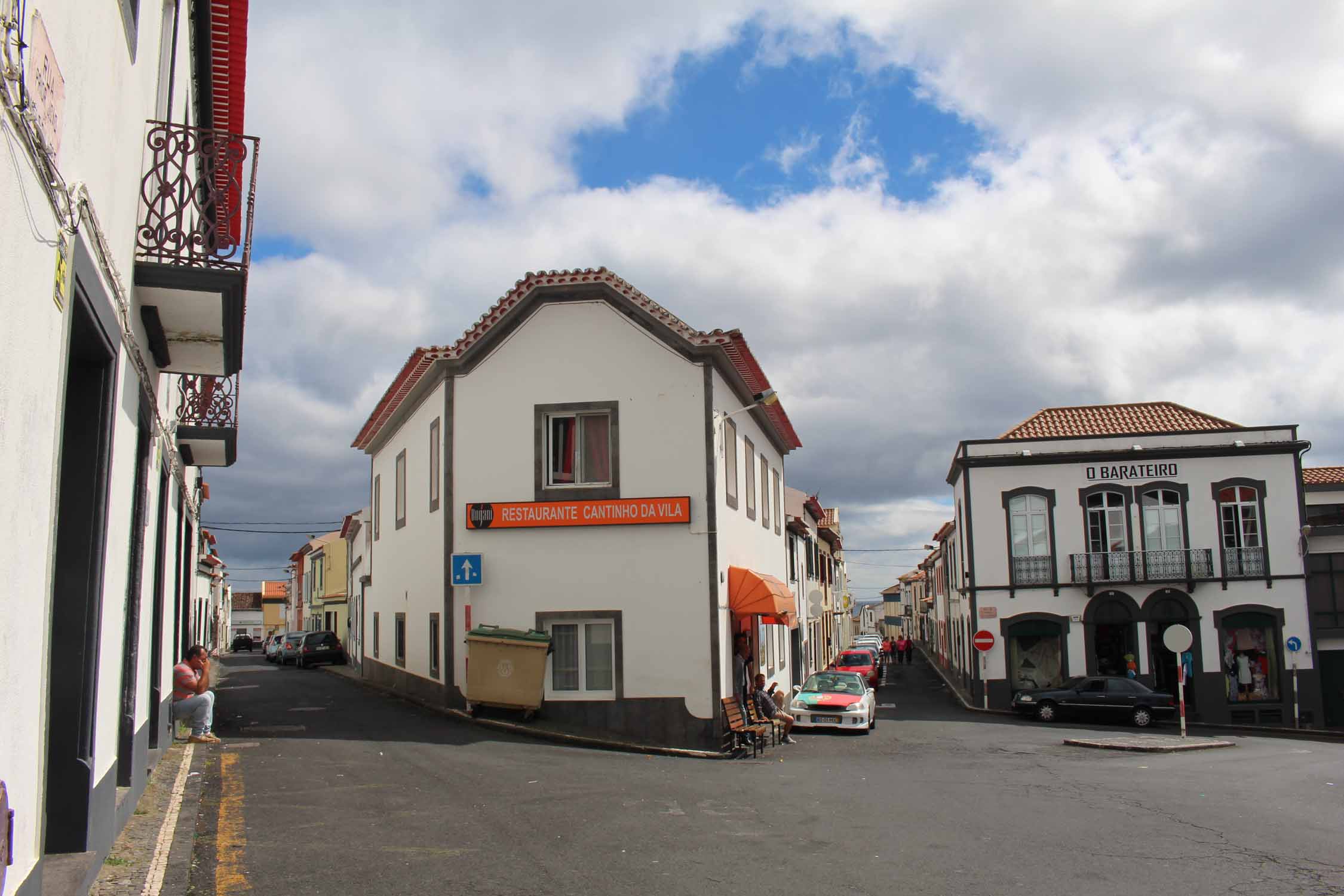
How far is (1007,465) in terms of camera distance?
33.2 m

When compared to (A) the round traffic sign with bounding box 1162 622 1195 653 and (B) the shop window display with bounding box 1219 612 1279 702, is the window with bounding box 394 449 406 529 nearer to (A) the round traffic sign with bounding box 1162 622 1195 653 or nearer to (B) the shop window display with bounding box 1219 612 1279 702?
(A) the round traffic sign with bounding box 1162 622 1195 653

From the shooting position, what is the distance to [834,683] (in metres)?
23.3

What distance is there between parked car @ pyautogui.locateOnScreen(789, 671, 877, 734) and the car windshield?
0.04 feet

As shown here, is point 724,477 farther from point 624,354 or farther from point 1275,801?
point 1275,801

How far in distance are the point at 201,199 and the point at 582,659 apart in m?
10.7

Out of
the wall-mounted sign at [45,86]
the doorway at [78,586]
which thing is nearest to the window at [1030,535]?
the doorway at [78,586]

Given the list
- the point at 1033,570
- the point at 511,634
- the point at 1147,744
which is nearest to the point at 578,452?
the point at 511,634

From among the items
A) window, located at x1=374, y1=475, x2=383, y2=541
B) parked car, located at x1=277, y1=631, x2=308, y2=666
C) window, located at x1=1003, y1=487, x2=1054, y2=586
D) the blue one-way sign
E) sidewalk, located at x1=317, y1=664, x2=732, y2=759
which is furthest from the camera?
parked car, located at x1=277, y1=631, x2=308, y2=666

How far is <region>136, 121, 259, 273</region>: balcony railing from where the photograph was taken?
7664mm

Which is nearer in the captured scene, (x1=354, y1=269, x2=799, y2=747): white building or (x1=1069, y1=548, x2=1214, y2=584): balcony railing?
A: (x1=354, y1=269, x2=799, y2=747): white building

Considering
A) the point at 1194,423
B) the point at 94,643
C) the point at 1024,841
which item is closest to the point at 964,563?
the point at 1194,423

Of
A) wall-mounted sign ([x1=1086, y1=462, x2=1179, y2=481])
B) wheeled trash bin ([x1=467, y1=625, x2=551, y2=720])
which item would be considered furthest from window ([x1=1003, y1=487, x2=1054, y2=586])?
wheeled trash bin ([x1=467, y1=625, x2=551, y2=720])

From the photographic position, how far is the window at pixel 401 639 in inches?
896

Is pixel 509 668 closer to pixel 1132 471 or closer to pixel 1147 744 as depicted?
pixel 1147 744
